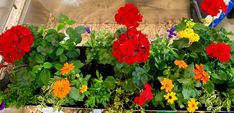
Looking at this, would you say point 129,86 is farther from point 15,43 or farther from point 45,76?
point 15,43

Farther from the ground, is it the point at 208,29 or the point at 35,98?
the point at 208,29

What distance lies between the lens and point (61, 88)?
927 millimetres

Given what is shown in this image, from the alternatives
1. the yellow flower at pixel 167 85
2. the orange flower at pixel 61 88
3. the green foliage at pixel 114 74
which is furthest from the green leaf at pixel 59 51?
the yellow flower at pixel 167 85

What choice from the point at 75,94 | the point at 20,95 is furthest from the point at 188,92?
the point at 20,95

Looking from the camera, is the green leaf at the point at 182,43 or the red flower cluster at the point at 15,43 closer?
the red flower cluster at the point at 15,43

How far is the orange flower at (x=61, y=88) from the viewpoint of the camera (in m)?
0.92

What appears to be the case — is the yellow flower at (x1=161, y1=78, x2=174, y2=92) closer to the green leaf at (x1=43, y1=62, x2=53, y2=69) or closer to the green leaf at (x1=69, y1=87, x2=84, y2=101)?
the green leaf at (x1=69, y1=87, x2=84, y2=101)

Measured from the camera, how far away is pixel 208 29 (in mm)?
1056

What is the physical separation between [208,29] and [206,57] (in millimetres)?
100

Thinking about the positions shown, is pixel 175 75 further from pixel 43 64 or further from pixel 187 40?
pixel 43 64

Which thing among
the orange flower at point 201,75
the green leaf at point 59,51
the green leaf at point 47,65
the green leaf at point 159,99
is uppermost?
the green leaf at point 59,51

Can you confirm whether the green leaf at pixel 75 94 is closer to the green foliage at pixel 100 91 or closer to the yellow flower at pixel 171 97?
the green foliage at pixel 100 91

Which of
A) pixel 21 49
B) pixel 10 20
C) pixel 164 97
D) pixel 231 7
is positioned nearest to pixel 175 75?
pixel 164 97

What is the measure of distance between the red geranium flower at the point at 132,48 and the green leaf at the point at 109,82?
18 cm
